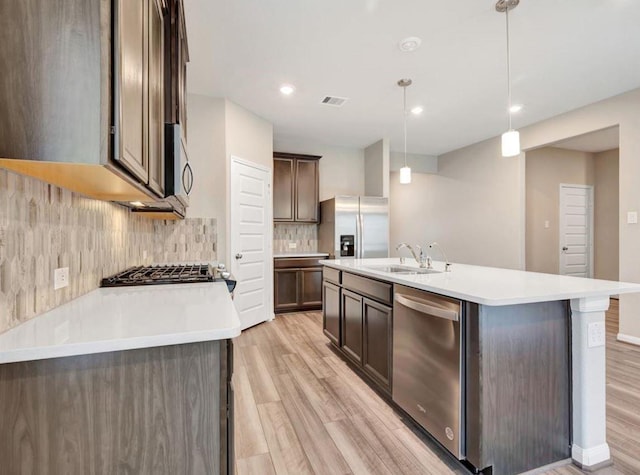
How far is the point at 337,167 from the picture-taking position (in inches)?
227

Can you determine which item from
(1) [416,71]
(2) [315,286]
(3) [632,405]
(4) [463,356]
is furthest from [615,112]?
(2) [315,286]

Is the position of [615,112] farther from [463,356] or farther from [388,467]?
[388,467]

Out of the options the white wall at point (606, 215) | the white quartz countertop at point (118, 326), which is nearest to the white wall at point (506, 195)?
the white wall at point (606, 215)

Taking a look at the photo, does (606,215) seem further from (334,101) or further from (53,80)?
(53,80)

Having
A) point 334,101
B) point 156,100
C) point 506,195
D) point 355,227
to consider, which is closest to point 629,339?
point 506,195

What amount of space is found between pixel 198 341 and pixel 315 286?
13.3 ft

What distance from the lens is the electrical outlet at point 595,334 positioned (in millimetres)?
1599

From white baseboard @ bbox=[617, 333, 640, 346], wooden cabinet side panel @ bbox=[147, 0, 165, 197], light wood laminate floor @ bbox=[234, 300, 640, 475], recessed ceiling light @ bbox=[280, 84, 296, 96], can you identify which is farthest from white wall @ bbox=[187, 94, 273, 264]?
white baseboard @ bbox=[617, 333, 640, 346]

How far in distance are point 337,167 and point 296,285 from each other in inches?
90.1

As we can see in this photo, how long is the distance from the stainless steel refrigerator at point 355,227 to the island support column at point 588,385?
3472mm

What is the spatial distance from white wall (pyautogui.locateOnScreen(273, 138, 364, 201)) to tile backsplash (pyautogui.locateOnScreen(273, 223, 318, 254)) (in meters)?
0.64

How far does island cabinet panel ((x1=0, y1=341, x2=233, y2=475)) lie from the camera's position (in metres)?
0.82

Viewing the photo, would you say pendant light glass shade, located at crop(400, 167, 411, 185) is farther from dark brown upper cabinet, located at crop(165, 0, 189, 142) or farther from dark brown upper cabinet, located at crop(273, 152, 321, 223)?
dark brown upper cabinet, located at crop(165, 0, 189, 142)

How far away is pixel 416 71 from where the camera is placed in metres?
3.18
